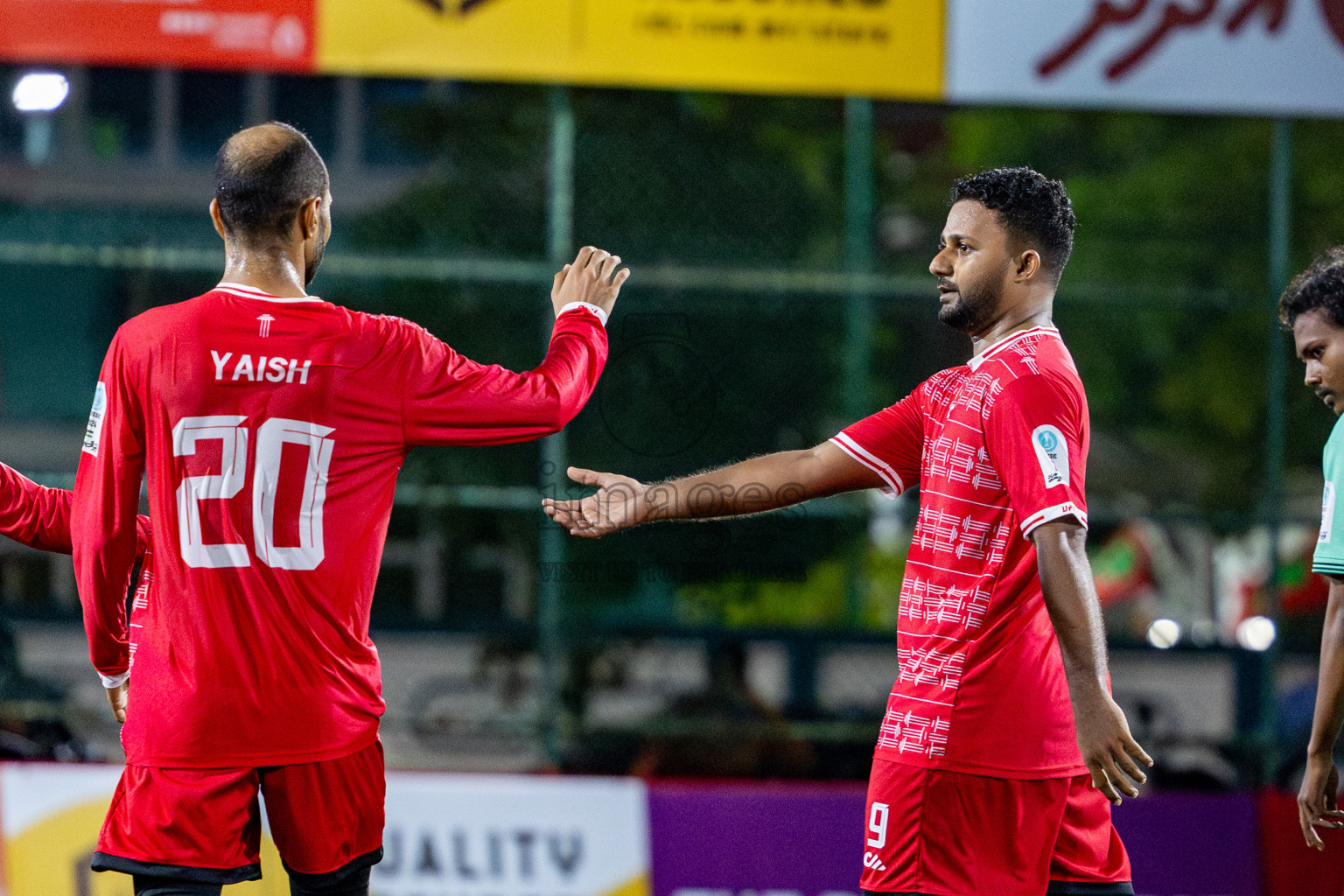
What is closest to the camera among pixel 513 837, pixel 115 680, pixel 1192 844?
pixel 115 680

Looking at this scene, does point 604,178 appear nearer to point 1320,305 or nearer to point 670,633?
point 670,633

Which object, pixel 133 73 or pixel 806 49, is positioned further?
pixel 133 73

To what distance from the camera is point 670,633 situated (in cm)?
636

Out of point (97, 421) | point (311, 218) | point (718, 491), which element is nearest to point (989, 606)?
point (718, 491)

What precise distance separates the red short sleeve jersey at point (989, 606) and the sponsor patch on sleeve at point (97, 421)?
1747 millimetres

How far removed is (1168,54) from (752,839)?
409cm

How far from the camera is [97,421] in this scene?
8.76ft

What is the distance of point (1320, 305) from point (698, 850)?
3145 millimetres

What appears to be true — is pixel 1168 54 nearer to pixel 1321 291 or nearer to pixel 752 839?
pixel 1321 291

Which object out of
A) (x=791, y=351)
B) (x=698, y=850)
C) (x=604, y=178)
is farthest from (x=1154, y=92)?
(x=698, y=850)

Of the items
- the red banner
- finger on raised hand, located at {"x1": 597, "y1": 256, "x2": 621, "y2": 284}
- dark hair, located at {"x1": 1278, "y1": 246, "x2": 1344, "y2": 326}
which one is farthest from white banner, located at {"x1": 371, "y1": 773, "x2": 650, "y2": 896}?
the red banner

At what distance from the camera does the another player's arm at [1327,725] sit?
10.1 feet

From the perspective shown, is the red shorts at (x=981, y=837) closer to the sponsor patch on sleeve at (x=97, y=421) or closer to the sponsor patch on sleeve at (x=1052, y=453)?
the sponsor patch on sleeve at (x=1052, y=453)

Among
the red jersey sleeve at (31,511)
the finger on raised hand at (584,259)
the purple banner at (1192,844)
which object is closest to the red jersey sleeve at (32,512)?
the red jersey sleeve at (31,511)
